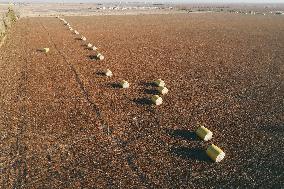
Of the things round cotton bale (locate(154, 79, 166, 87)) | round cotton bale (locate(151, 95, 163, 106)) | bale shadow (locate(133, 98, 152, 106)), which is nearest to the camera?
round cotton bale (locate(151, 95, 163, 106))

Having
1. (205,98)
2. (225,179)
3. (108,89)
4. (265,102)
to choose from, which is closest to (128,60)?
(108,89)

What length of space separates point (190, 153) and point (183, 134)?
175 centimetres

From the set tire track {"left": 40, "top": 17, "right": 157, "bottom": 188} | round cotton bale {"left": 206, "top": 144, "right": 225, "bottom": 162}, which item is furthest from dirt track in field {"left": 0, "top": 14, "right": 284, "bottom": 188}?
round cotton bale {"left": 206, "top": 144, "right": 225, "bottom": 162}

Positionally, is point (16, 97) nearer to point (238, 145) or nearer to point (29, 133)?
point (29, 133)

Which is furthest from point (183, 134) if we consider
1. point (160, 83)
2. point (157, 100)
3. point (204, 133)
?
point (160, 83)

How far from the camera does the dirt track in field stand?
12.5 metres

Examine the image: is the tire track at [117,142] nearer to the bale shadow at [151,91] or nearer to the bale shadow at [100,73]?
the bale shadow at [100,73]

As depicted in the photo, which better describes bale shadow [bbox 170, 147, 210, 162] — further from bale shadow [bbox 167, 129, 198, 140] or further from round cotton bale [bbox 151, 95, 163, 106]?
round cotton bale [bbox 151, 95, 163, 106]

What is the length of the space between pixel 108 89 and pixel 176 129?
7.04m

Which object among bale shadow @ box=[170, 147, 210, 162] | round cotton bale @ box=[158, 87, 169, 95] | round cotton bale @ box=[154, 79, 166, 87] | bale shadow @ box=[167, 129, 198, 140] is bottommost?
bale shadow @ box=[170, 147, 210, 162]

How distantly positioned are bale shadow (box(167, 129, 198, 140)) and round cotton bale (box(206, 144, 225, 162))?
174 centimetres

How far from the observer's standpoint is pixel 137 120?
16922mm

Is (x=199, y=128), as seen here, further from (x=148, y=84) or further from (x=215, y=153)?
(x=148, y=84)

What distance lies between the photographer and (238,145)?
1455 centimetres
